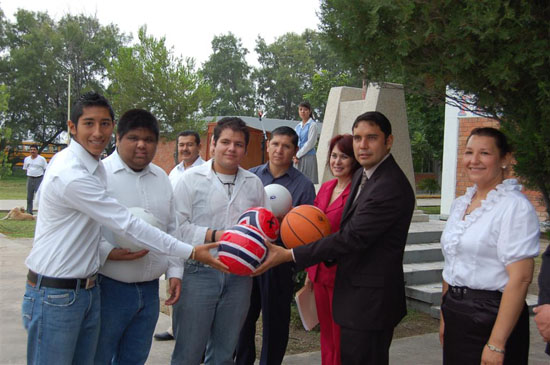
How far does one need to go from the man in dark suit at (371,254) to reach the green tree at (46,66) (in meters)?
45.7

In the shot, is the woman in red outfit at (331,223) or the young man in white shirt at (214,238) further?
the woman in red outfit at (331,223)

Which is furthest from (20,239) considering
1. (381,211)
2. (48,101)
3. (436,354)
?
(48,101)

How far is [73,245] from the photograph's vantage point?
2.78 m

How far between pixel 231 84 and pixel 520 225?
7080 cm

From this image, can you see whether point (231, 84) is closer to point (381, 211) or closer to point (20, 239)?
point (20, 239)

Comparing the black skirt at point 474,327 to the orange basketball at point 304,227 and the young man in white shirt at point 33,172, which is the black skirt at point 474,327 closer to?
the orange basketball at point 304,227

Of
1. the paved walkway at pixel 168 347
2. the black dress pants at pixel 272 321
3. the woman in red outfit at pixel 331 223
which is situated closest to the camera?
the woman in red outfit at pixel 331 223

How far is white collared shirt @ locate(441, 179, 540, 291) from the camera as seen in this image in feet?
8.85

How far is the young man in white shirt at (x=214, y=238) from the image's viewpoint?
3400mm

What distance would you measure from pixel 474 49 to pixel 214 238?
2.00 meters

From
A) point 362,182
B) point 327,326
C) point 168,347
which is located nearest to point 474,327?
point 362,182

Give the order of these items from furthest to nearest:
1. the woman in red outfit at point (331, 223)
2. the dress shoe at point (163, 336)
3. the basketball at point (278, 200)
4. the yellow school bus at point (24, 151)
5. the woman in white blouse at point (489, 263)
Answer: the yellow school bus at point (24, 151), the dress shoe at point (163, 336), the basketball at point (278, 200), the woman in red outfit at point (331, 223), the woman in white blouse at point (489, 263)

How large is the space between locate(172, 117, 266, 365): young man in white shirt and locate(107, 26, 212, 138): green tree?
24809mm

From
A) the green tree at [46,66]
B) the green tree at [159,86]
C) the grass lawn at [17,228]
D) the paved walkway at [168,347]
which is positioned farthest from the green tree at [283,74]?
the paved walkway at [168,347]
